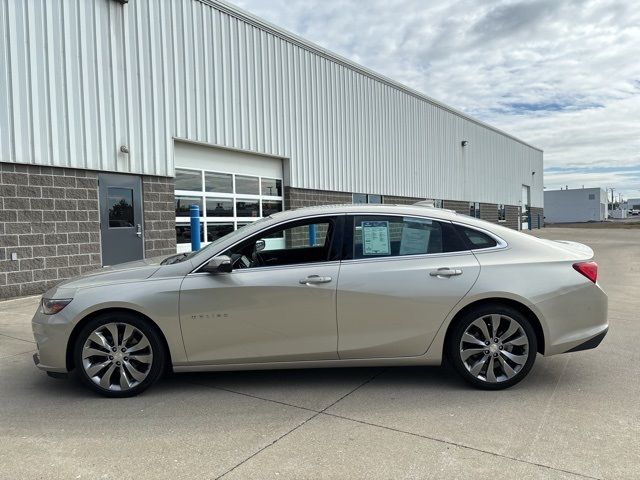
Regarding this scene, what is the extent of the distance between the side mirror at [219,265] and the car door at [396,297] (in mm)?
919

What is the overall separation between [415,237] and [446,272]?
0.41m

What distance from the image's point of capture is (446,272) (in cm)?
409

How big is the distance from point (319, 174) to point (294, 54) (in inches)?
148

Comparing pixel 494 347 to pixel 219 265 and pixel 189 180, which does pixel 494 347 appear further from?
pixel 189 180

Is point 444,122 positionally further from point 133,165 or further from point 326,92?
point 133,165

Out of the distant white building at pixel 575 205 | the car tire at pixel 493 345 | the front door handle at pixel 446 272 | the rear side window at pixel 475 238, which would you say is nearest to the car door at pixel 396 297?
the front door handle at pixel 446 272

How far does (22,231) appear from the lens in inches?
348

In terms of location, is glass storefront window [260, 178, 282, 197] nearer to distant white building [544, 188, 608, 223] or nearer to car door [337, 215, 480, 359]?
car door [337, 215, 480, 359]

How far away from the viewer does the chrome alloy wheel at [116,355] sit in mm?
4035

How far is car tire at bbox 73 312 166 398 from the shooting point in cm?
402

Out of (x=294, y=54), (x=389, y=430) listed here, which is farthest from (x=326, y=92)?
(x=389, y=430)

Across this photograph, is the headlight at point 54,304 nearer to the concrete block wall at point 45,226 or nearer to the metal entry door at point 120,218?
the concrete block wall at point 45,226

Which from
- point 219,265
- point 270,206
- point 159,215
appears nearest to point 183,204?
point 159,215

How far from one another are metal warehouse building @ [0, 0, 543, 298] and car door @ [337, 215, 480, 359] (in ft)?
23.8
